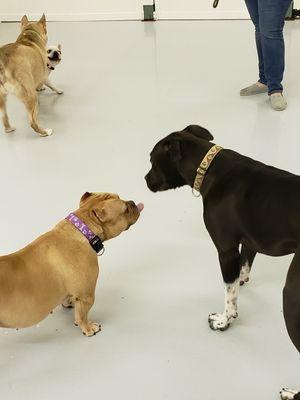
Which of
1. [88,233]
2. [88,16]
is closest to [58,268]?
[88,233]

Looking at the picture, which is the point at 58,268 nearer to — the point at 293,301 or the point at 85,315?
the point at 85,315

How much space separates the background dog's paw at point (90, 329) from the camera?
6.65 ft

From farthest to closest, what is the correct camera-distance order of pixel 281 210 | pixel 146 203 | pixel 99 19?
pixel 99 19 → pixel 146 203 → pixel 281 210

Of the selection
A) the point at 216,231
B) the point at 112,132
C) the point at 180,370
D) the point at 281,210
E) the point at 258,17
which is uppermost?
the point at 258,17

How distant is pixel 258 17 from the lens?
A: 3.72 m

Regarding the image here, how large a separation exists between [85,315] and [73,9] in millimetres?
5460

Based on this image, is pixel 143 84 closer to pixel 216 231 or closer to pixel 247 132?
pixel 247 132

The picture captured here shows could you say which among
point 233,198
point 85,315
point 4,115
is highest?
point 233,198

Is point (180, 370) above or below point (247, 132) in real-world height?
below

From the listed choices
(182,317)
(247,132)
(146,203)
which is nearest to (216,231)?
(182,317)

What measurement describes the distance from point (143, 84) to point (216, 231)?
9.41 feet

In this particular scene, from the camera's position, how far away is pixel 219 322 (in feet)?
6.61

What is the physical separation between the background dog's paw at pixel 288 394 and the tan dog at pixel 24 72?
8.73 ft

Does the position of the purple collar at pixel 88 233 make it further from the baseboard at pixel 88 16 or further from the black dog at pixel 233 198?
the baseboard at pixel 88 16
